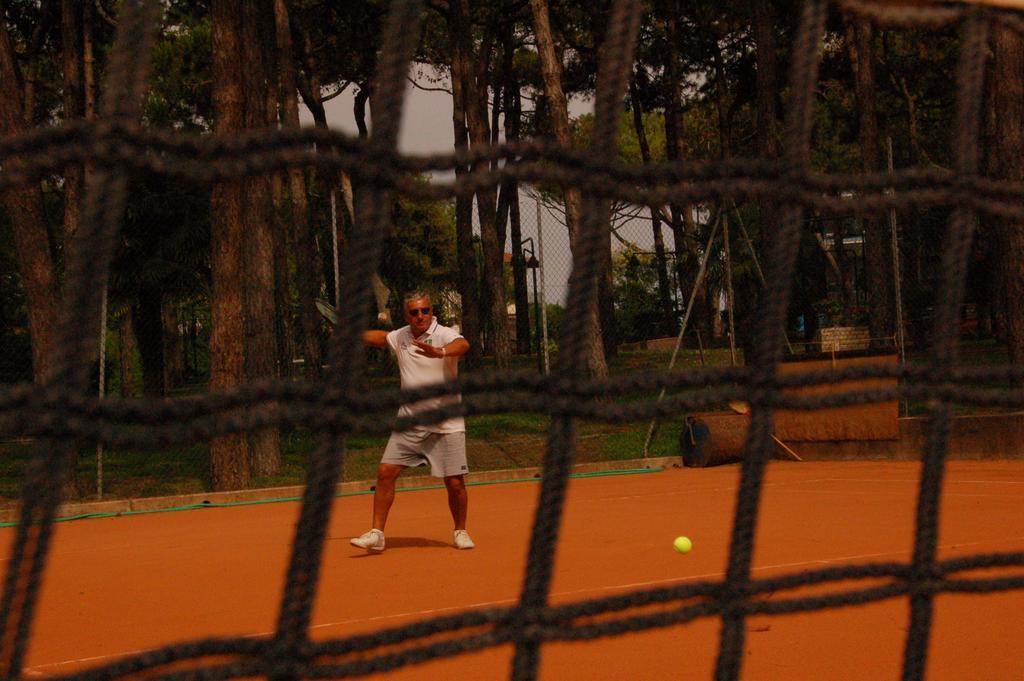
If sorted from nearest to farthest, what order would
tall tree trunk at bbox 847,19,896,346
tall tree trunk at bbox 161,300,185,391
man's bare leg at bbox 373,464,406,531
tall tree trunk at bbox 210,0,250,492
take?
1. man's bare leg at bbox 373,464,406,531
2. tall tree trunk at bbox 210,0,250,492
3. tall tree trunk at bbox 847,19,896,346
4. tall tree trunk at bbox 161,300,185,391

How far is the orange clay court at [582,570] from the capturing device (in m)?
4.14

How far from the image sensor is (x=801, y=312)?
27125mm

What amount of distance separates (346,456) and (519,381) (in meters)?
13.2

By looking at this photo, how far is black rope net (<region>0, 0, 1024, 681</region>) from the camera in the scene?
149cm

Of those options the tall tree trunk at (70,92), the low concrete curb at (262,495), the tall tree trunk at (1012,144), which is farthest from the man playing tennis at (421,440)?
the tall tree trunk at (70,92)

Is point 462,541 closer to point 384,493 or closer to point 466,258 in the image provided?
point 384,493

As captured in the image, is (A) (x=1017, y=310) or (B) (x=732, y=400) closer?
(B) (x=732, y=400)

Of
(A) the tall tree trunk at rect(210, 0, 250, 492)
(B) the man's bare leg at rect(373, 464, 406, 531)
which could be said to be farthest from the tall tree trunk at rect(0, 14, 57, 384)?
(B) the man's bare leg at rect(373, 464, 406, 531)

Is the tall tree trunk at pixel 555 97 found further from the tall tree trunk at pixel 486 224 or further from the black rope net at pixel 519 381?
the black rope net at pixel 519 381

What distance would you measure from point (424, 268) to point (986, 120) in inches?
761

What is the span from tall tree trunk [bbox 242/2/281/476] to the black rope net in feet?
37.3

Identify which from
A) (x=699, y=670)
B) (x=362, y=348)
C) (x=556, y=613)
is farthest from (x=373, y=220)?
(x=699, y=670)

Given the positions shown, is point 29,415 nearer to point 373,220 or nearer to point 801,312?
point 373,220

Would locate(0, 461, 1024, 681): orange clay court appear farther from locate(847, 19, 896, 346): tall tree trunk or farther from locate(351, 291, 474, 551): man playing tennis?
locate(847, 19, 896, 346): tall tree trunk
